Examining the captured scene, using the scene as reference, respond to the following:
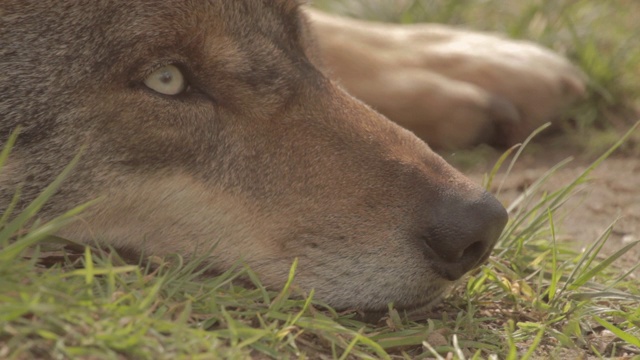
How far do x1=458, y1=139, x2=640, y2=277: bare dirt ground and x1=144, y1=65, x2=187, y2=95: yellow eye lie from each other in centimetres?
138

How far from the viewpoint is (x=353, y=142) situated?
257 cm

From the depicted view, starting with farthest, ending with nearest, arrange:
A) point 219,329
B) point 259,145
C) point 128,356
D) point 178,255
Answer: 1. point 259,145
2. point 178,255
3. point 219,329
4. point 128,356

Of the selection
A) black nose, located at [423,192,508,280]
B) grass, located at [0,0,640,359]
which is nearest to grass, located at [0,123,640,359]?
grass, located at [0,0,640,359]

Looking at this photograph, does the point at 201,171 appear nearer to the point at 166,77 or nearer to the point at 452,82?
the point at 166,77

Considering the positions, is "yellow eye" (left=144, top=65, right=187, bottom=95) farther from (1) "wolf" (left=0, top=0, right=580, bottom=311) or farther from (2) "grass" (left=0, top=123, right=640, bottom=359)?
(2) "grass" (left=0, top=123, right=640, bottom=359)

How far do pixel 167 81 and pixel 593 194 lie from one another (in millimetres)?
2075

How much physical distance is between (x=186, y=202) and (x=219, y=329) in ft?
1.43

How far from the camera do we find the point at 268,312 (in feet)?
7.27

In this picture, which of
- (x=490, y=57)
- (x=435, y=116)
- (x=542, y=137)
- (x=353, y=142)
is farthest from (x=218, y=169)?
(x=542, y=137)

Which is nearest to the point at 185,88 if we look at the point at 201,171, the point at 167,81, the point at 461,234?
the point at 167,81

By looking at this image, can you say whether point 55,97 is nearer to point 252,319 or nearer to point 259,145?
point 259,145

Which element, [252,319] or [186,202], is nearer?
[252,319]

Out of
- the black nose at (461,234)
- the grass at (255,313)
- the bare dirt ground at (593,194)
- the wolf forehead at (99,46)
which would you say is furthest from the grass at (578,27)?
the wolf forehead at (99,46)

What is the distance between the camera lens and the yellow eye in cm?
253
